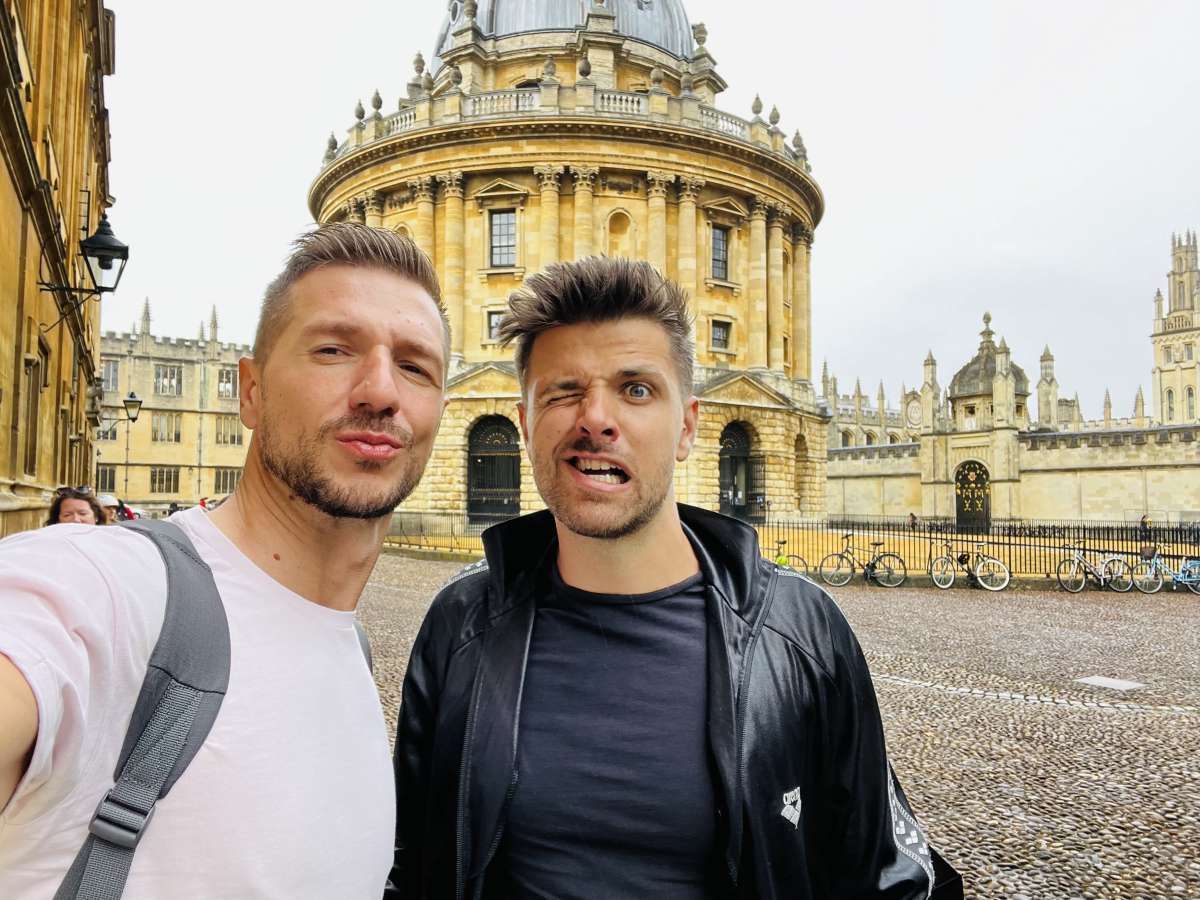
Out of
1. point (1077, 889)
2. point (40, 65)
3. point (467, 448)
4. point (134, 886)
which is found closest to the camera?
point (134, 886)

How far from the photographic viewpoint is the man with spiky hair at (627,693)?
1.70 m

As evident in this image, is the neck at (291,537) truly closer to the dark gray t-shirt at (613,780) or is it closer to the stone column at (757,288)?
the dark gray t-shirt at (613,780)

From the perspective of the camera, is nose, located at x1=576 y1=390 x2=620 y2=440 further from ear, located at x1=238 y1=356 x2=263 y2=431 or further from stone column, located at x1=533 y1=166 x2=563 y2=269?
stone column, located at x1=533 y1=166 x2=563 y2=269

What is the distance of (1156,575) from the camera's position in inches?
711

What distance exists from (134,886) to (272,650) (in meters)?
0.37

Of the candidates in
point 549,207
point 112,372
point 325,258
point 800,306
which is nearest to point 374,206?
point 549,207

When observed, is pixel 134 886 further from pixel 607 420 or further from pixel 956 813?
pixel 956 813

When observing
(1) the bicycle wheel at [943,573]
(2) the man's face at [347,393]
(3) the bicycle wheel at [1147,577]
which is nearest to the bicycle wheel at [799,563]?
(1) the bicycle wheel at [943,573]

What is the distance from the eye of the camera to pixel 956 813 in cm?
504

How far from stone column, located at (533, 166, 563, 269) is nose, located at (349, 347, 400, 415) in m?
31.0

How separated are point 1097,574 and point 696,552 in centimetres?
1948

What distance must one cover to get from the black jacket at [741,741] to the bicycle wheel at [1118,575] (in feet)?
63.6

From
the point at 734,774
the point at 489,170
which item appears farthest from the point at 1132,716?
the point at 489,170

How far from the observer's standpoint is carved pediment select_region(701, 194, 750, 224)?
3372 cm
